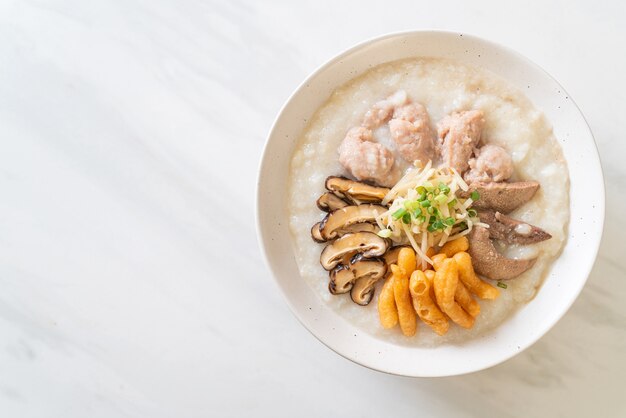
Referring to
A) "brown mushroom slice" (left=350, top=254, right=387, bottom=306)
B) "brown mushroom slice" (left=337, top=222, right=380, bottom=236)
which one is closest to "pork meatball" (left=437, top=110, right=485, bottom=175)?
"brown mushroom slice" (left=337, top=222, right=380, bottom=236)

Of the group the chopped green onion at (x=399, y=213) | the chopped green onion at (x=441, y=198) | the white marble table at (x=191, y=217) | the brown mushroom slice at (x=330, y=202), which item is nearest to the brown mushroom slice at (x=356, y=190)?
the brown mushroom slice at (x=330, y=202)

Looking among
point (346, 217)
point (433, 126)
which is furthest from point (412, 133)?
point (346, 217)

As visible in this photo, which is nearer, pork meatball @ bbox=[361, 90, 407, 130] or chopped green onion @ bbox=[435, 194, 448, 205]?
chopped green onion @ bbox=[435, 194, 448, 205]

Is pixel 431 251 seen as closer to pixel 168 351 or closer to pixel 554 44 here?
pixel 554 44

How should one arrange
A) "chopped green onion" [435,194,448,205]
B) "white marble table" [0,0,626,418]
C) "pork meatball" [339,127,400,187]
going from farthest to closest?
"white marble table" [0,0,626,418]
"pork meatball" [339,127,400,187]
"chopped green onion" [435,194,448,205]

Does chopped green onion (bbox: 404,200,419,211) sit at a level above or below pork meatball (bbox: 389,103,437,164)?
below

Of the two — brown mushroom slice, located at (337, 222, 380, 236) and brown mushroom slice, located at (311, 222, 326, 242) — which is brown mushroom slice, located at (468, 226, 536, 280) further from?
brown mushroom slice, located at (311, 222, 326, 242)
